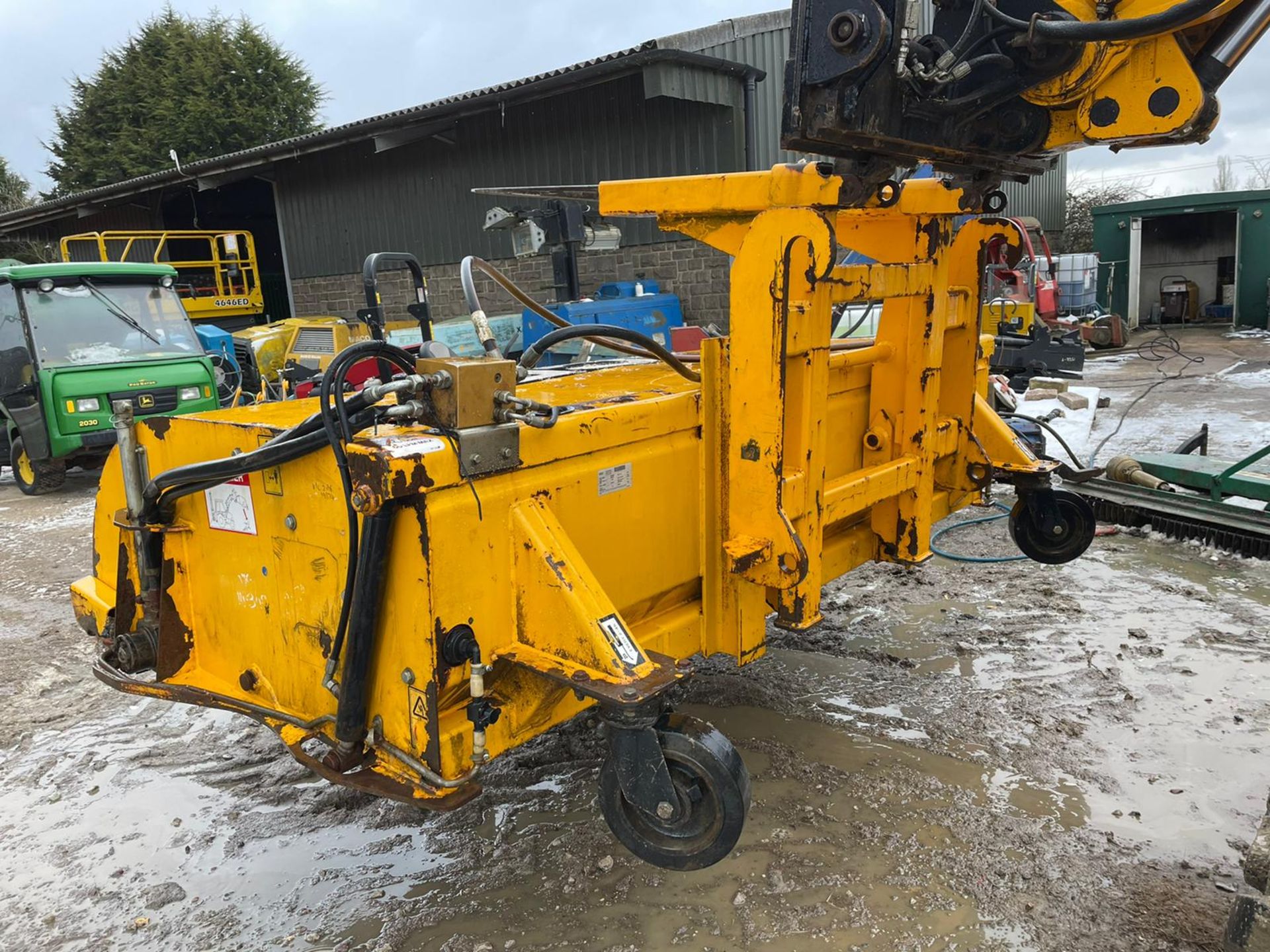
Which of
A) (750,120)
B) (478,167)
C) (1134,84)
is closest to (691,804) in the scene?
(1134,84)

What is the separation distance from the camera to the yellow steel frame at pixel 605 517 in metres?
2.06

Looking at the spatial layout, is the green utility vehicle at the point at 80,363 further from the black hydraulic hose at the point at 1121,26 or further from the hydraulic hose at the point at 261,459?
the black hydraulic hose at the point at 1121,26

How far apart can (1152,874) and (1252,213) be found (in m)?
18.4

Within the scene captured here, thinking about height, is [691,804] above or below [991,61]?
below

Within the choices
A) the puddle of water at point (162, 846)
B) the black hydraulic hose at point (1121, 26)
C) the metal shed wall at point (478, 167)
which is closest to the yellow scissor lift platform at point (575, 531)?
the puddle of water at point (162, 846)

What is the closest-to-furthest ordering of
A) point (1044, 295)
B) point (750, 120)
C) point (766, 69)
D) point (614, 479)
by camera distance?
1. point (614, 479)
2. point (750, 120)
3. point (766, 69)
4. point (1044, 295)

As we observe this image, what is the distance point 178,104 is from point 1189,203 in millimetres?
28377

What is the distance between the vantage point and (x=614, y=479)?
2.42m

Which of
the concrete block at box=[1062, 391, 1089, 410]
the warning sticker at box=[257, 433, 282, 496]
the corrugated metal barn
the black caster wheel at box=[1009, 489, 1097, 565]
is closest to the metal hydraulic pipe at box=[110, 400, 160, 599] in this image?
the warning sticker at box=[257, 433, 282, 496]

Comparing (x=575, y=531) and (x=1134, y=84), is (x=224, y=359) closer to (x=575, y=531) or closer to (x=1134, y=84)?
(x=575, y=531)

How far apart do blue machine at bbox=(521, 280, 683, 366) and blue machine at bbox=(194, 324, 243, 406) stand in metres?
3.44

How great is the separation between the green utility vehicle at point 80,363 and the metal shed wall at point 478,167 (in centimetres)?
472

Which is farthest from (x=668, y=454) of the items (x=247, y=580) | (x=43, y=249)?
(x=43, y=249)

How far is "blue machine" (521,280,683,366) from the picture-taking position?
26.8ft
